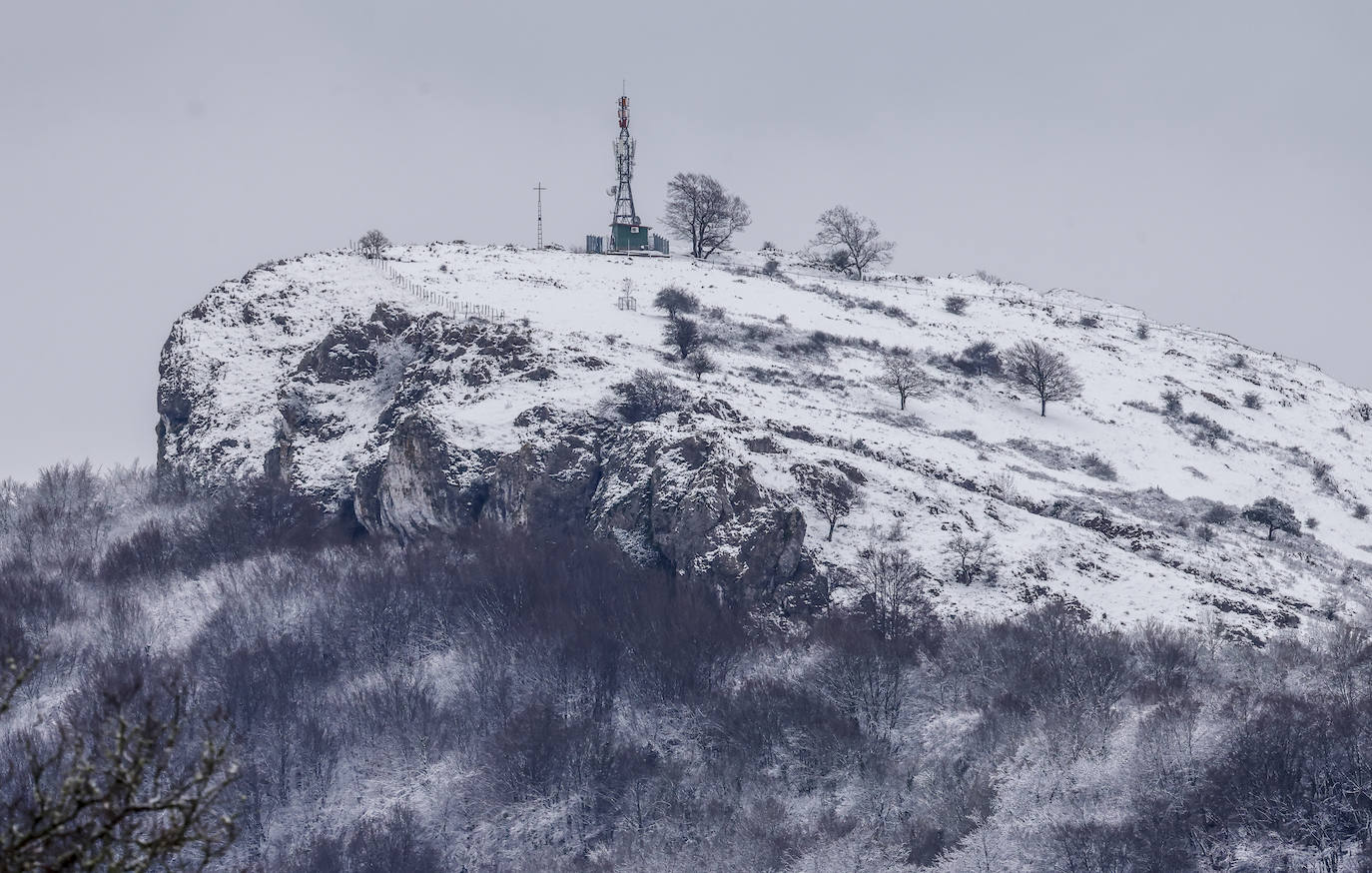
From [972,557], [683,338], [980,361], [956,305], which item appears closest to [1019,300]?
[956,305]

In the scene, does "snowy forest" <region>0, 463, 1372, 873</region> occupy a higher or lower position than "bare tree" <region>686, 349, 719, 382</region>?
lower

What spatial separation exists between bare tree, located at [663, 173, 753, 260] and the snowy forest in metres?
61.3

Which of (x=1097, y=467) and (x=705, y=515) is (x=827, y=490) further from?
(x=1097, y=467)

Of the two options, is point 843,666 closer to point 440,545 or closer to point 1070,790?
point 1070,790

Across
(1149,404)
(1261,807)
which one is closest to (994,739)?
(1261,807)

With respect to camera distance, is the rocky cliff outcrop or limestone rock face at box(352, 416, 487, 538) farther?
limestone rock face at box(352, 416, 487, 538)

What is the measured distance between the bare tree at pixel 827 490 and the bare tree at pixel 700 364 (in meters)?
15.6

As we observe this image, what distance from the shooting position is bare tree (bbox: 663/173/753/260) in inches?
4938

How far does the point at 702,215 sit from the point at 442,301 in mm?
42941

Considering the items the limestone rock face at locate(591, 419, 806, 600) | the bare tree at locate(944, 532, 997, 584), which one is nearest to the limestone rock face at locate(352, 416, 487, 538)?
the limestone rock face at locate(591, 419, 806, 600)

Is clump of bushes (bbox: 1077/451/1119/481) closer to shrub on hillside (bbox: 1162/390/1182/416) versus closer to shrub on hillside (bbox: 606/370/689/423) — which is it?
shrub on hillside (bbox: 1162/390/1182/416)

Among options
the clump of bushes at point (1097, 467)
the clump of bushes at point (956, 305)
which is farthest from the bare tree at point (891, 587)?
the clump of bushes at point (956, 305)

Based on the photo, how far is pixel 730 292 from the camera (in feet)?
340

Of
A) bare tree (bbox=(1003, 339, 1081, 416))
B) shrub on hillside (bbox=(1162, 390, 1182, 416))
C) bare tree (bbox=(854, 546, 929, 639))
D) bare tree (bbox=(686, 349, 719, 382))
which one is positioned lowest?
bare tree (bbox=(854, 546, 929, 639))
